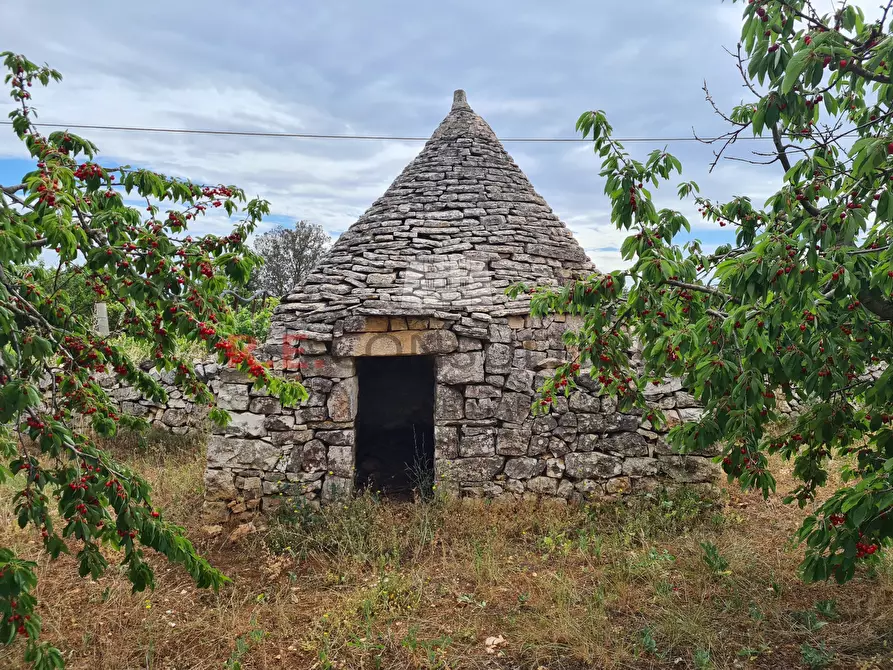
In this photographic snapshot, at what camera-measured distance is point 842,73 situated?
264 centimetres

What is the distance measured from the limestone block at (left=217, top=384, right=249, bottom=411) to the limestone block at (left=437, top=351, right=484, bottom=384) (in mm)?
1922


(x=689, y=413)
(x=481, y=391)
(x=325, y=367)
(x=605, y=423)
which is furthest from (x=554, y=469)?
(x=325, y=367)

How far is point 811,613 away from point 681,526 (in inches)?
60.2

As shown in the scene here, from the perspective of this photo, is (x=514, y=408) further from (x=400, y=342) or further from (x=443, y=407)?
(x=400, y=342)

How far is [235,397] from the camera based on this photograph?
557 cm

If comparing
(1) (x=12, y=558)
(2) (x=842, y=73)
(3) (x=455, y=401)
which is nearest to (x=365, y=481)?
(3) (x=455, y=401)

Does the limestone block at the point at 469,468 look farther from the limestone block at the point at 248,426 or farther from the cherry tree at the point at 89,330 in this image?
the cherry tree at the point at 89,330

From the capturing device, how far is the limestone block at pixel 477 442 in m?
5.68

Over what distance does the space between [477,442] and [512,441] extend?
36cm

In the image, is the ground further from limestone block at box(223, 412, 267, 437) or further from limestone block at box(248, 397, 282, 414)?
limestone block at box(248, 397, 282, 414)

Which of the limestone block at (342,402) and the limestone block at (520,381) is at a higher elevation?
the limestone block at (520,381)

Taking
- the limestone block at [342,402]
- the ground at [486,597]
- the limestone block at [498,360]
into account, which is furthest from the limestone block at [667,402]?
the limestone block at [342,402]

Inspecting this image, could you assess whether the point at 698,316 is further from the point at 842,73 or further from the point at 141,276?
the point at 141,276

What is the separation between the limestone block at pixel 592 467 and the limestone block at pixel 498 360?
114 centimetres
